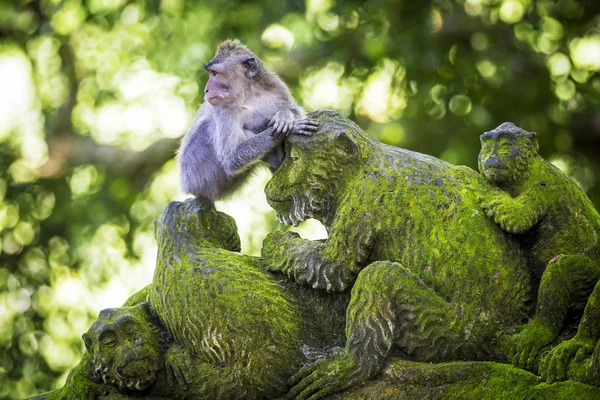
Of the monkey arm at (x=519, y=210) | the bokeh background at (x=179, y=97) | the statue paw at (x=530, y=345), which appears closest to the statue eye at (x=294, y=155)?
the monkey arm at (x=519, y=210)

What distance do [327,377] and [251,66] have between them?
2213 mm

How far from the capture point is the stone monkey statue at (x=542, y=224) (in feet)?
10.6

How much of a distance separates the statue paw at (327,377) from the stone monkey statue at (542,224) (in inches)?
22.6

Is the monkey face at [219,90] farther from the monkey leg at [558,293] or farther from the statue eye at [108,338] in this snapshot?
the monkey leg at [558,293]

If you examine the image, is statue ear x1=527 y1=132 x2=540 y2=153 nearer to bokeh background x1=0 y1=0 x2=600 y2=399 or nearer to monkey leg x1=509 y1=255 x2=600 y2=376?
monkey leg x1=509 y1=255 x2=600 y2=376

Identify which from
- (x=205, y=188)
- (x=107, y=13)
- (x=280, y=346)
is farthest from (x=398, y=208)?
(x=107, y=13)

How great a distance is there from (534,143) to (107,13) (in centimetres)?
642

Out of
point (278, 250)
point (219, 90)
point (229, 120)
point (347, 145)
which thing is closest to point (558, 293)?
point (347, 145)

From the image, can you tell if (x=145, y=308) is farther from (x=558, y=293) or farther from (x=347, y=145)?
(x=558, y=293)

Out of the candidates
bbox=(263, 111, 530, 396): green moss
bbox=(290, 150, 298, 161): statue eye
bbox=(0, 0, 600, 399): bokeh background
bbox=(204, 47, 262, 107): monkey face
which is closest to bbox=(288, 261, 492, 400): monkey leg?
bbox=(263, 111, 530, 396): green moss

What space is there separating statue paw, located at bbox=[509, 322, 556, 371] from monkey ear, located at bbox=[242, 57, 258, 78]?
2.34m

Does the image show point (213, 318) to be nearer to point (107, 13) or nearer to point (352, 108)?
point (352, 108)

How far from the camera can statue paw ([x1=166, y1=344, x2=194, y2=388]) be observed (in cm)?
356

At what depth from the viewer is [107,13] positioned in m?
9.10
